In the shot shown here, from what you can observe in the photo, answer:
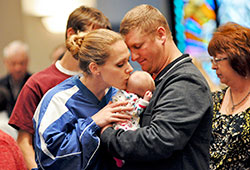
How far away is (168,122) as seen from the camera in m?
1.88

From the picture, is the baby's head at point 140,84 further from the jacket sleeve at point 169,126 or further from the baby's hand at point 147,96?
the jacket sleeve at point 169,126

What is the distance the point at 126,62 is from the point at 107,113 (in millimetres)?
324

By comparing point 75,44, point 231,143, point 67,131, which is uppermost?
point 75,44

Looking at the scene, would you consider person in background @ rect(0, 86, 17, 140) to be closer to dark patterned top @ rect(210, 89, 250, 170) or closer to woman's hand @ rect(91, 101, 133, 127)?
woman's hand @ rect(91, 101, 133, 127)

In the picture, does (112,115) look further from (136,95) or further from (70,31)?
(70,31)

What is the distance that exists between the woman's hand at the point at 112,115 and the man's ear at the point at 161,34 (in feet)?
1.45

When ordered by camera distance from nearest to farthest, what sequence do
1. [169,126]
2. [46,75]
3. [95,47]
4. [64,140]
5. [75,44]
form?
[169,126] → [64,140] → [95,47] → [75,44] → [46,75]

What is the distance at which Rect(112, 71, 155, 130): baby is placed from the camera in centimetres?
214

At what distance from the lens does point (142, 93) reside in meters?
2.29

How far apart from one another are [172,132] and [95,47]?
0.67m

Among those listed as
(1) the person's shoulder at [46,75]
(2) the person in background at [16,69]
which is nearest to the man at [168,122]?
(1) the person's shoulder at [46,75]

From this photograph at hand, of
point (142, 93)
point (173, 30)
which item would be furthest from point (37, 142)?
point (173, 30)

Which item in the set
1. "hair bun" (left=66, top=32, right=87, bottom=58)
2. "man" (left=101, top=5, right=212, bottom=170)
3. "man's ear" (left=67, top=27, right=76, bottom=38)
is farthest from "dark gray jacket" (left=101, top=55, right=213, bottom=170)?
"man's ear" (left=67, top=27, right=76, bottom=38)

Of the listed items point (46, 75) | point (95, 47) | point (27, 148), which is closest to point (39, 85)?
point (46, 75)
